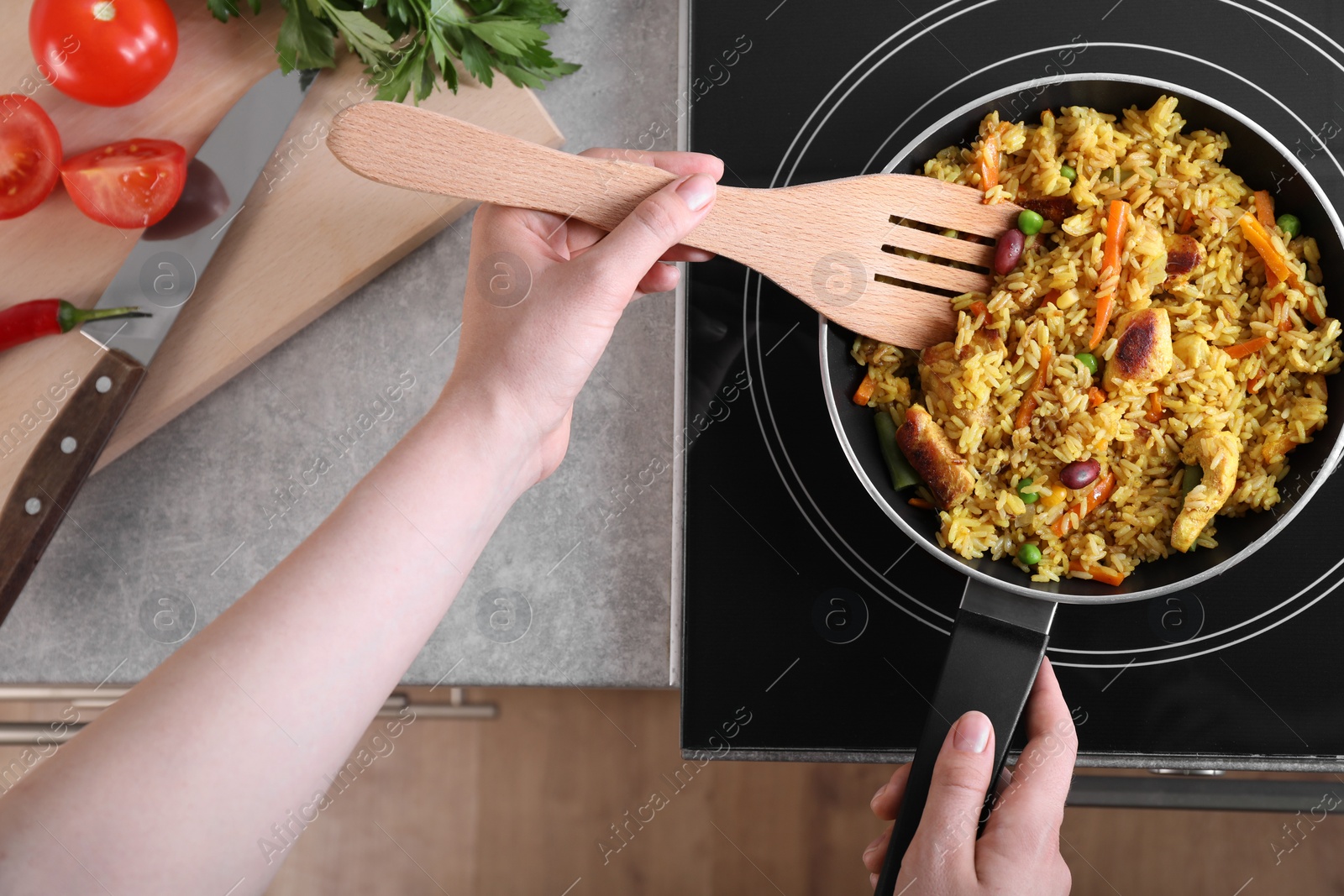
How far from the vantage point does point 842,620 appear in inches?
43.9

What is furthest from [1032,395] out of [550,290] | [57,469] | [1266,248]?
[57,469]

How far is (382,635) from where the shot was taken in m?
0.82

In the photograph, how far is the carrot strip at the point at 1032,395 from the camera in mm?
917

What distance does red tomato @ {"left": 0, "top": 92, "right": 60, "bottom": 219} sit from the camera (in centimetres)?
111

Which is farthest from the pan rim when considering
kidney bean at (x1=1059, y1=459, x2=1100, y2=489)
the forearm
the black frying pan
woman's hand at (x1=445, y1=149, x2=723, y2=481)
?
the forearm

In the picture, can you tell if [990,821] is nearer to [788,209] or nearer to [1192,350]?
[1192,350]

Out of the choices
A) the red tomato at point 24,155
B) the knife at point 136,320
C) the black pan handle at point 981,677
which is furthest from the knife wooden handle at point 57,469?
the black pan handle at point 981,677

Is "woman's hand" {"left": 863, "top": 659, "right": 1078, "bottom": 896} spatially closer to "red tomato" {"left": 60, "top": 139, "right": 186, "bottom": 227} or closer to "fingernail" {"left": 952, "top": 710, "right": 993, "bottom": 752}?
"fingernail" {"left": 952, "top": 710, "right": 993, "bottom": 752}

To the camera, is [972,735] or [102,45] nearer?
[972,735]

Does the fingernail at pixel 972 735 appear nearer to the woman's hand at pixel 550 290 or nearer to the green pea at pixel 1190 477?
the green pea at pixel 1190 477

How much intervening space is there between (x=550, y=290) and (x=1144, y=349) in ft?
2.09

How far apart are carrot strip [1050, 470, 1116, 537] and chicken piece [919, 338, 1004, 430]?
0.43 ft

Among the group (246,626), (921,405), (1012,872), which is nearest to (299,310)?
(246,626)

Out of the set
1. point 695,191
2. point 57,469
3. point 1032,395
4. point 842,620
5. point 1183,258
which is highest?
point 695,191
